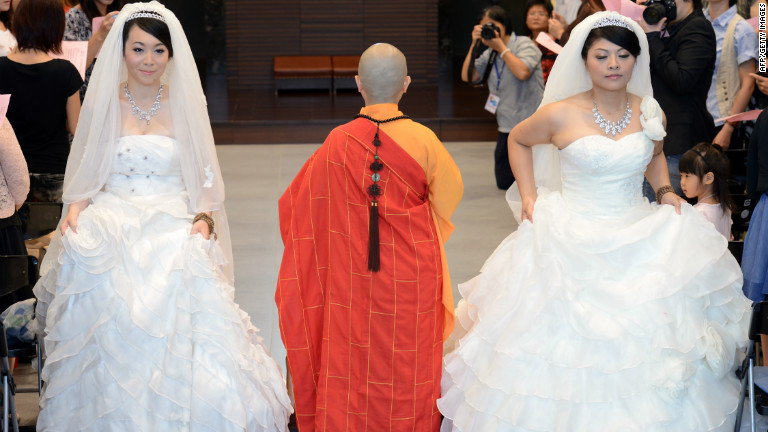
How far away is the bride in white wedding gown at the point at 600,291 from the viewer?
10.8 feet

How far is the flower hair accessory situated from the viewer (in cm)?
363

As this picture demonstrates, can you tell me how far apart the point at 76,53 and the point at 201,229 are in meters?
2.28

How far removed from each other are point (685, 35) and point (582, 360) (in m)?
2.59

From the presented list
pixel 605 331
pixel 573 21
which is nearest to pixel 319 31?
pixel 573 21

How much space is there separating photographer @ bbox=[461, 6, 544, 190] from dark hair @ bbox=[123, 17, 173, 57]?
4066 millimetres

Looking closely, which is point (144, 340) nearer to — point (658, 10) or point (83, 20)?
point (658, 10)

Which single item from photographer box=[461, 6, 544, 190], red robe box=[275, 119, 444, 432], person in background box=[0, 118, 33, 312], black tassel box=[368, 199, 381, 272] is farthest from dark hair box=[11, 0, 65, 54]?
photographer box=[461, 6, 544, 190]

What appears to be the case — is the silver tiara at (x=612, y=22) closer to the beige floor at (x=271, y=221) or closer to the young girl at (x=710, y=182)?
the young girl at (x=710, y=182)

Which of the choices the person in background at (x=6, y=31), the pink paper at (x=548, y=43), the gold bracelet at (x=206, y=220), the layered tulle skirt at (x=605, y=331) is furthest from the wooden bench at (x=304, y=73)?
the layered tulle skirt at (x=605, y=331)

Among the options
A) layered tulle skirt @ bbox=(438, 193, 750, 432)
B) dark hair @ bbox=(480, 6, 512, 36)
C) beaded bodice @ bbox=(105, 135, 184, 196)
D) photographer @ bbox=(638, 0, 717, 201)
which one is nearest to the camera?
layered tulle skirt @ bbox=(438, 193, 750, 432)

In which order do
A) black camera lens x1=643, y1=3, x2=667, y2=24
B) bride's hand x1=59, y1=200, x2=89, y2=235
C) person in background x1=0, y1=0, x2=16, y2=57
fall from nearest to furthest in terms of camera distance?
bride's hand x1=59, y1=200, x2=89, y2=235 → black camera lens x1=643, y1=3, x2=667, y2=24 → person in background x1=0, y1=0, x2=16, y2=57

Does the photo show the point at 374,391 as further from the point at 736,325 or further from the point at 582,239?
the point at 736,325

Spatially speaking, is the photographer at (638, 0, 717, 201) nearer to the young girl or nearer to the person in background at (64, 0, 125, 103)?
the young girl

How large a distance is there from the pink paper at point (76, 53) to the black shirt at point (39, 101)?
365 millimetres
